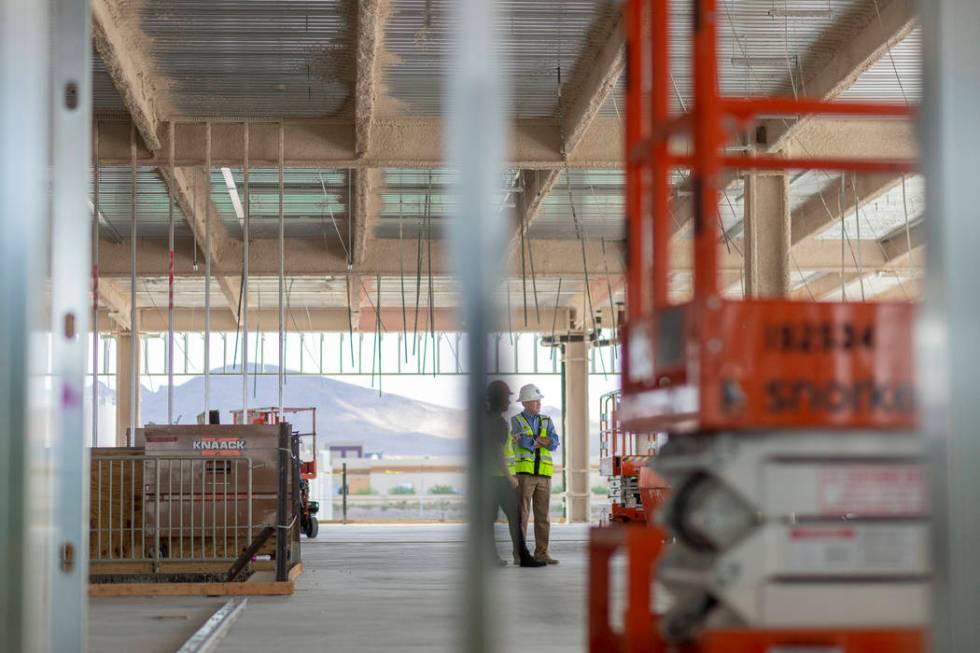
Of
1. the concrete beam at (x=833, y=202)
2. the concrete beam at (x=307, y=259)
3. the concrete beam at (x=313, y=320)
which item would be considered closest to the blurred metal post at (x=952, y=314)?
the concrete beam at (x=833, y=202)

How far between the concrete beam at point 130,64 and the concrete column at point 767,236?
7.19 m

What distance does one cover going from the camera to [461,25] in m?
3.69

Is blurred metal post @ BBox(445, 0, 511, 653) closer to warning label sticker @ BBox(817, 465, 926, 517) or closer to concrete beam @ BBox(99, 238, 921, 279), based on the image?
warning label sticker @ BBox(817, 465, 926, 517)

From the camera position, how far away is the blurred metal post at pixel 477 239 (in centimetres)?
349

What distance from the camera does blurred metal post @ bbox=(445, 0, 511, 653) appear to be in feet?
11.4

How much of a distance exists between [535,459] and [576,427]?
53.9 ft

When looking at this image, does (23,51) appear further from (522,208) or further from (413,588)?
(522,208)

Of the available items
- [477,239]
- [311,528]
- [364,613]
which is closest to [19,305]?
[477,239]

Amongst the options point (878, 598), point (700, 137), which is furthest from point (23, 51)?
point (878, 598)

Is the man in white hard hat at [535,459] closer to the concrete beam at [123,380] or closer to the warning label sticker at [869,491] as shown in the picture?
the warning label sticker at [869,491]

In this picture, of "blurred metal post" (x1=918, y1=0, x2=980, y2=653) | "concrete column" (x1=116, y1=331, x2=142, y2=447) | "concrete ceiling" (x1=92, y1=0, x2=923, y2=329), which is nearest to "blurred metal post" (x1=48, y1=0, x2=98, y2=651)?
"blurred metal post" (x1=918, y1=0, x2=980, y2=653)

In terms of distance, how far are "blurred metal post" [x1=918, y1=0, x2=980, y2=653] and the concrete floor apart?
2106mm

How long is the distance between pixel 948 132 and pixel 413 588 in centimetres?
920

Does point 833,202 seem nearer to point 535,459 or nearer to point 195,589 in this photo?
point 535,459
